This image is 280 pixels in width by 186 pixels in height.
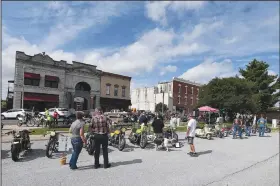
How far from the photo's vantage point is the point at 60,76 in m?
41.6

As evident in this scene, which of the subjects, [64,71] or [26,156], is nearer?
[26,156]

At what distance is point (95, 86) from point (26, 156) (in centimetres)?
3656

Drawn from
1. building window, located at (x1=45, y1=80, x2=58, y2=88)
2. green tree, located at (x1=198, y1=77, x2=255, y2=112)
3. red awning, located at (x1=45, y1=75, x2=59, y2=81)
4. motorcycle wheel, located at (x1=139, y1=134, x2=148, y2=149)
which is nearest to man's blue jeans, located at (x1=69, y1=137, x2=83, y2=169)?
motorcycle wheel, located at (x1=139, y1=134, x2=148, y2=149)

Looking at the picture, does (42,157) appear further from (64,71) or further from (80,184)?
(64,71)

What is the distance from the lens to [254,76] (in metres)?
57.6

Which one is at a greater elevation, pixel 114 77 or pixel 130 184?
pixel 114 77

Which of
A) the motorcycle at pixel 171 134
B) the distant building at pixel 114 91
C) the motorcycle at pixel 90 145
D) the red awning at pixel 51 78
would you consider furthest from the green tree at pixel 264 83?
the motorcycle at pixel 90 145

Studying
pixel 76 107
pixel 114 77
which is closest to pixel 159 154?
pixel 76 107

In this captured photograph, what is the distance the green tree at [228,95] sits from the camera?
4091 cm

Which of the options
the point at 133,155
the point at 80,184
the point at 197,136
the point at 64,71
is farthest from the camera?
the point at 64,71

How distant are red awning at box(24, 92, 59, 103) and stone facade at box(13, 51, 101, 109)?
0.46 m

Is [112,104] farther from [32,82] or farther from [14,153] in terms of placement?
[14,153]

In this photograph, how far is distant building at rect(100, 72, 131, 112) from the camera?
4738 cm

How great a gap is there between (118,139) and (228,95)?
3262cm
